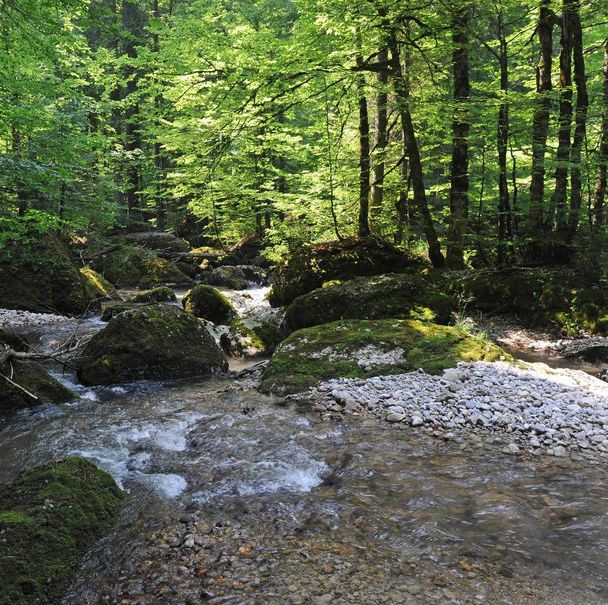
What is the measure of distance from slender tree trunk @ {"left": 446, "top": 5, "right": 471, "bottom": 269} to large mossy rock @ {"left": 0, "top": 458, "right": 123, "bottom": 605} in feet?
32.5

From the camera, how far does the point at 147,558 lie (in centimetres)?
334

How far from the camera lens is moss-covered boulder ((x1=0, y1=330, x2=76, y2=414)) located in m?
6.23

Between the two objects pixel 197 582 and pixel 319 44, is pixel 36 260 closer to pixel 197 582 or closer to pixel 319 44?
pixel 319 44

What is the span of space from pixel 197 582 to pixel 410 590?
138 centimetres

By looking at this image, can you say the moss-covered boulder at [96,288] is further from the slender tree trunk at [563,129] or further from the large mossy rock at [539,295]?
the slender tree trunk at [563,129]

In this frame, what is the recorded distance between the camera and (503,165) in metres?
11.1

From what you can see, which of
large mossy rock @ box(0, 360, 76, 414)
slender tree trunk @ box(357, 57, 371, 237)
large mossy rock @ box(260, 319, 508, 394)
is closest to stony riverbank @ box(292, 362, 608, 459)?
large mossy rock @ box(260, 319, 508, 394)

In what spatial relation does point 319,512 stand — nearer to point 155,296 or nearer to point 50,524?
point 50,524

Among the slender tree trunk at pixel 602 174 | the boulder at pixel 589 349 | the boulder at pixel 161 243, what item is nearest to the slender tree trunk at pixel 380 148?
the slender tree trunk at pixel 602 174

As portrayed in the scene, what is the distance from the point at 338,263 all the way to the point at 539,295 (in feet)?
16.8

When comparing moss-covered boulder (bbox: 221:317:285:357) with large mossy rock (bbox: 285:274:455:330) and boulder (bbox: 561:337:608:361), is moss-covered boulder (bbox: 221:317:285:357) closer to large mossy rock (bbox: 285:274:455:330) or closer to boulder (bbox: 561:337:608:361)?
large mossy rock (bbox: 285:274:455:330)

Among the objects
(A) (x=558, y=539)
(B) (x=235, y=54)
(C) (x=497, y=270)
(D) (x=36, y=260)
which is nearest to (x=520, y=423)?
(A) (x=558, y=539)

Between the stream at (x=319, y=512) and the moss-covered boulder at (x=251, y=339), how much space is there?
3.37 m

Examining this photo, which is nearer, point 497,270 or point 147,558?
point 147,558
